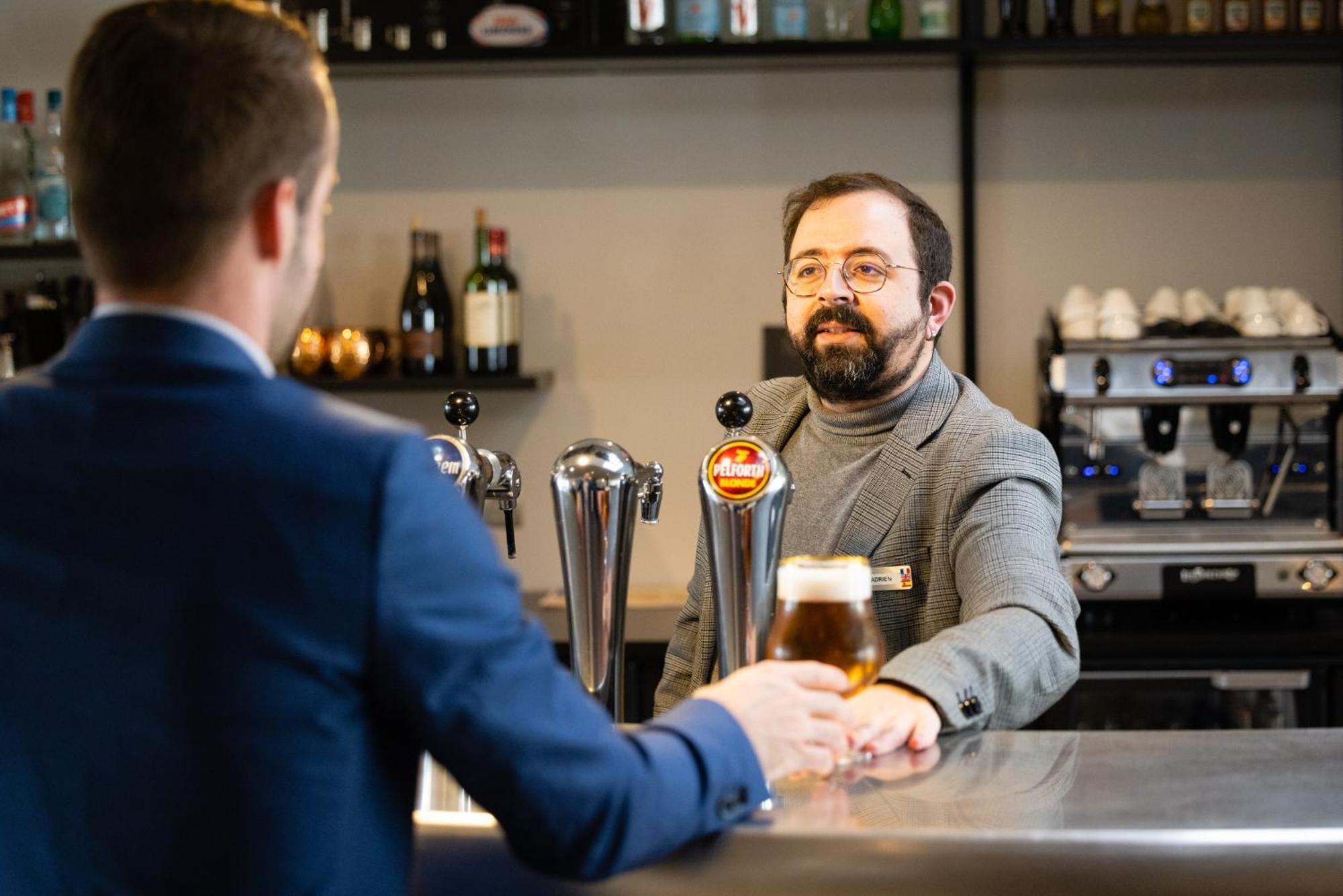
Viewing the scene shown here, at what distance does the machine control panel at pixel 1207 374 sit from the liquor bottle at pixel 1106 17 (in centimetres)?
79

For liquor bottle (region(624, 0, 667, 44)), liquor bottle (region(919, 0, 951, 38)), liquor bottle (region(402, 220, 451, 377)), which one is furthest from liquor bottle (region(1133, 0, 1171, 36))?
liquor bottle (region(402, 220, 451, 377))

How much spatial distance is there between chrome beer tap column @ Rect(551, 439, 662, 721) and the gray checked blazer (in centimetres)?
8

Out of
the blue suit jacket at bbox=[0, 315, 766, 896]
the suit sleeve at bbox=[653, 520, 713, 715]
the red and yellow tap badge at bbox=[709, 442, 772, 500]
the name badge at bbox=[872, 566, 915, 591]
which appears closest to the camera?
the blue suit jacket at bbox=[0, 315, 766, 896]

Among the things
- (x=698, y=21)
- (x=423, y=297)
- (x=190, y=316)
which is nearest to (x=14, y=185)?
(x=423, y=297)

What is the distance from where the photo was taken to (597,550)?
124 cm

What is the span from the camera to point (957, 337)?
337 centimetres

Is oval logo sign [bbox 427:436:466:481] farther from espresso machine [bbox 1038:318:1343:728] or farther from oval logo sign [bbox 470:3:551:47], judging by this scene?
oval logo sign [bbox 470:3:551:47]

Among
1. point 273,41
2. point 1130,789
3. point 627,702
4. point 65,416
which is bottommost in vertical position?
point 627,702

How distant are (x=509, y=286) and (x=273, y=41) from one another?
2.56 m

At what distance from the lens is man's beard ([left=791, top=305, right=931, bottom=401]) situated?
68.3 inches

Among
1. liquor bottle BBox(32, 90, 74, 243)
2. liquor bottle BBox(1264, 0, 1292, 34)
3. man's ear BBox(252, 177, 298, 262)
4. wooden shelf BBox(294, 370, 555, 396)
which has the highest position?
liquor bottle BBox(1264, 0, 1292, 34)

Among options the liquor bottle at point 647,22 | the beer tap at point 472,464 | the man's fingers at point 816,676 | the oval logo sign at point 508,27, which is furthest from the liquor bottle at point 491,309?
the man's fingers at point 816,676

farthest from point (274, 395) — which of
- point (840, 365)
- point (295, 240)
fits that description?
point (840, 365)

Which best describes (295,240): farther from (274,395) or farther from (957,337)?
(957,337)
